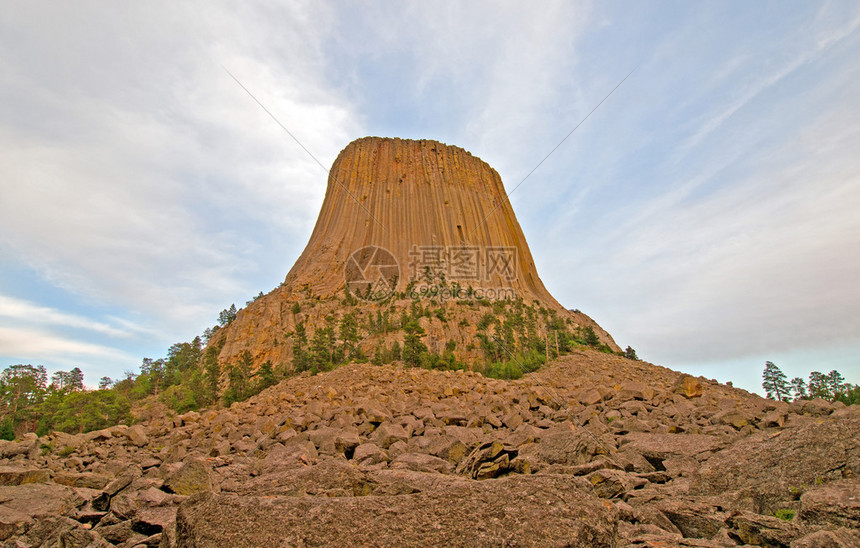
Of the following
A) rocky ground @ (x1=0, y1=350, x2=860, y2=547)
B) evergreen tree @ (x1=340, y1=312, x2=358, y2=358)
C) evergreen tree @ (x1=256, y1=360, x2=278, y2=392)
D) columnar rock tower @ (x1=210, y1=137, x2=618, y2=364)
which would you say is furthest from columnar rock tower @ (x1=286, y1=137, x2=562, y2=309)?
rocky ground @ (x1=0, y1=350, x2=860, y2=547)

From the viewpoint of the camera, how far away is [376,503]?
2.27 metres

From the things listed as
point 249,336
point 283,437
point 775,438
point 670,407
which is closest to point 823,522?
point 775,438

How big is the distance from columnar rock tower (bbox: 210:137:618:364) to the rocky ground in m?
20.4

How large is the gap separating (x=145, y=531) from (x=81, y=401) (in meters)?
20.4

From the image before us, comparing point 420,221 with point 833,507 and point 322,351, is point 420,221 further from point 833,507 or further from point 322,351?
point 833,507

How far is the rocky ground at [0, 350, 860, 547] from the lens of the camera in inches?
84.5

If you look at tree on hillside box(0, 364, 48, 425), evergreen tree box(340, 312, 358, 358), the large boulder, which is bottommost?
the large boulder

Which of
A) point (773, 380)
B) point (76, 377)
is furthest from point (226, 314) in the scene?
point (773, 380)

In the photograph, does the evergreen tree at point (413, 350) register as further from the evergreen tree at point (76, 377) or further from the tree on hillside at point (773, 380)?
the evergreen tree at point (76, 377)

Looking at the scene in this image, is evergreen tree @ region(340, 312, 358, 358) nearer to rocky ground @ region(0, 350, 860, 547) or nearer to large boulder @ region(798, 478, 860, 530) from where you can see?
rocky ground @ region(0, 350, 860, 547)

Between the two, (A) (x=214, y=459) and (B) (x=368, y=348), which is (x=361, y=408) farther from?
(B) (x=368, y=348)

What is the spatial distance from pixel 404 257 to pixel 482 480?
4202 centimetres

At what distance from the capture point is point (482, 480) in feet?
9.06

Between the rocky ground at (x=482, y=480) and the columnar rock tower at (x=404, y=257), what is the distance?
20.4 m
